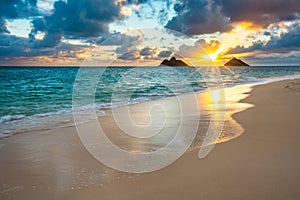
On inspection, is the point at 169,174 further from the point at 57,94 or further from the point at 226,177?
the point at 57,94

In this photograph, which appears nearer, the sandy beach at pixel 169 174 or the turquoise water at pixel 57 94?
the sandy beach at pixel 169 174

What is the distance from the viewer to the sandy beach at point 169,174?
3.58 meters

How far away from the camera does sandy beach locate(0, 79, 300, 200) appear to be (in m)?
3.58

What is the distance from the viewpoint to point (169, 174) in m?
4.22

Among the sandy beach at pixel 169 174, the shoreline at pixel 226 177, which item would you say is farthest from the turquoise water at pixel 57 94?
the shoreline at pixel 226 177

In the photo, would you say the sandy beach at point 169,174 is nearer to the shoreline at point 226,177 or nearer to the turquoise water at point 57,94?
the shoreline at point 226,177

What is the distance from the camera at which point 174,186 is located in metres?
3.78

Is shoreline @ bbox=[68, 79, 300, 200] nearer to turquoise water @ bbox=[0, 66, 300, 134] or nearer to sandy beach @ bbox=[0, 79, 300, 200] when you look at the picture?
sandy beach @ bbox=[0, 79, 300, 200]

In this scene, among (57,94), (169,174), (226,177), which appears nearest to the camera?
(226,177)

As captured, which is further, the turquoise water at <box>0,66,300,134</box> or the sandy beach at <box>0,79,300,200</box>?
the turquoise water at <box>0,66,300,134</box>

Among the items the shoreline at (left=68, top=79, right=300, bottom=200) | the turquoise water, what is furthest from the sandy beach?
the turquoise water

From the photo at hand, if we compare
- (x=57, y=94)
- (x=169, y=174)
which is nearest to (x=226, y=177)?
(x=169, y=174)

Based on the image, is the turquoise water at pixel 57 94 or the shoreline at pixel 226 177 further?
the turquoise water at pixel 57 94

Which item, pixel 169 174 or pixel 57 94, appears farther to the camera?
pixel 57 94
